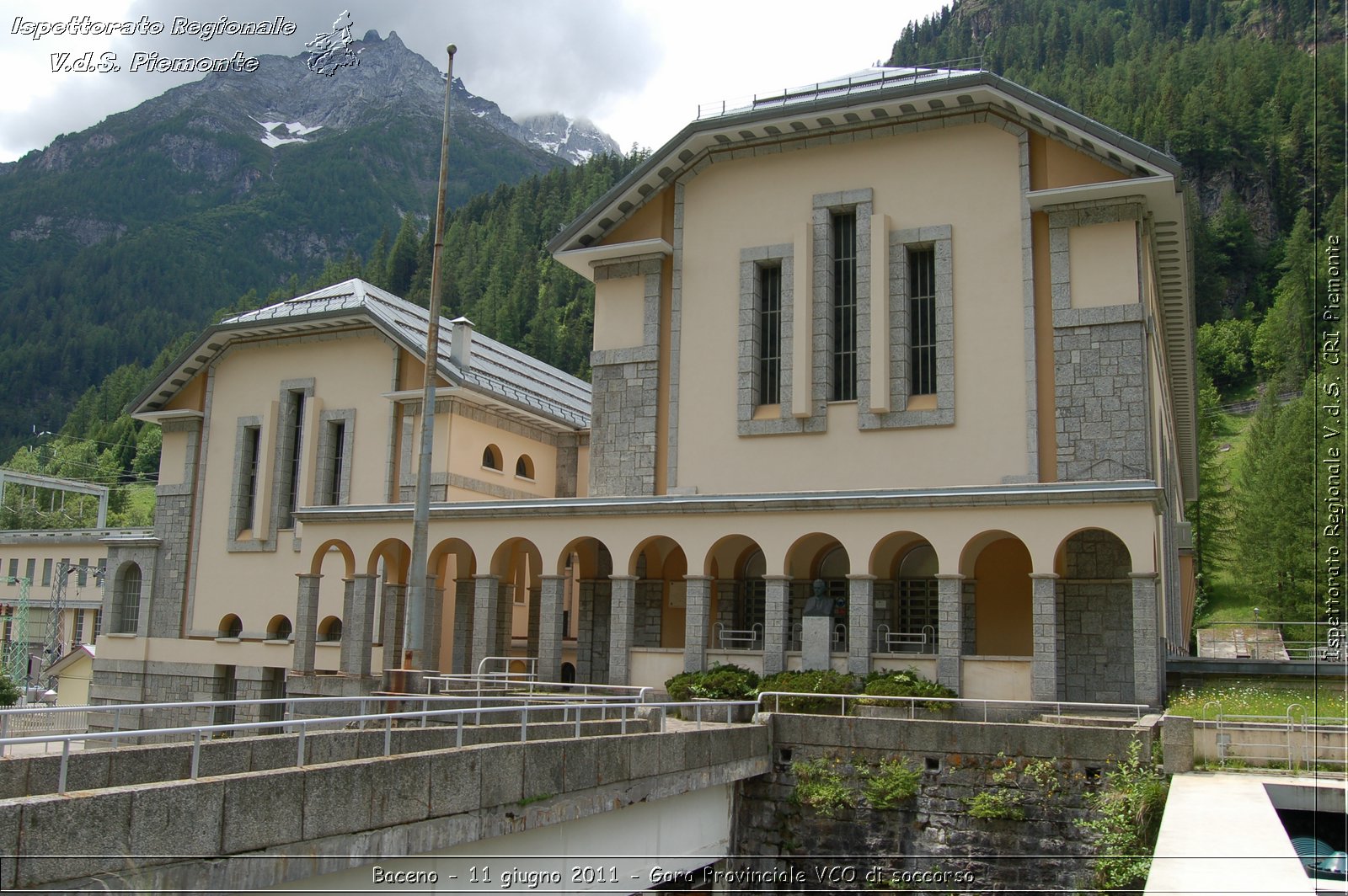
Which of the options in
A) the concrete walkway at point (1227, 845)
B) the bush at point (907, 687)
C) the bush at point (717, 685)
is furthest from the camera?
the bush at point (717, 685)

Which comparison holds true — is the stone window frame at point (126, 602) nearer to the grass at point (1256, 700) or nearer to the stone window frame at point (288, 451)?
the stone window frame at point (288, 451)

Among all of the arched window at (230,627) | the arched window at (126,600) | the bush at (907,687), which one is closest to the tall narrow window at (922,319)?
the bush at (907,687)

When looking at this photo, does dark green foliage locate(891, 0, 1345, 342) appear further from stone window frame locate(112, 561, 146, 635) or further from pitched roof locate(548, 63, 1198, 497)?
stone window frame locate(112, 561, 146, 635)

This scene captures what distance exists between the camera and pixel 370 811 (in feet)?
36.8

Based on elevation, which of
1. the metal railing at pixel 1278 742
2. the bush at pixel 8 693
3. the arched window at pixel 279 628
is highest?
the arched window at pixel 279 628

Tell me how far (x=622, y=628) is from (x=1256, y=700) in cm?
1462

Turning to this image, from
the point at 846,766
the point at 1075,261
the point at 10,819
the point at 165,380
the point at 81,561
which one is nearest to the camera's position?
the point at 10,819

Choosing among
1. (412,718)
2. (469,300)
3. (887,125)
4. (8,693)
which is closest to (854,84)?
(887,125)

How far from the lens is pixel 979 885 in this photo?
1923 centimetres

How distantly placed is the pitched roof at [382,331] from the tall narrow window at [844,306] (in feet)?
45.1

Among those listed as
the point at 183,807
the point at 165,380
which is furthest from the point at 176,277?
the point at 183,807

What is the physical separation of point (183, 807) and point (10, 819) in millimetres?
1468

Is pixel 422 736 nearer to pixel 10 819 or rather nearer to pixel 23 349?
pixel 10 819

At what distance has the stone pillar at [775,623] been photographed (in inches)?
1086
